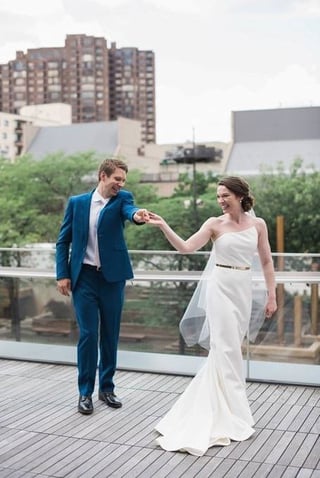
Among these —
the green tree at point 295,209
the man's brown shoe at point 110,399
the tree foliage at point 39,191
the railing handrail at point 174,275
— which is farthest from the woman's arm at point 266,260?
the tree foliage at point 39,191

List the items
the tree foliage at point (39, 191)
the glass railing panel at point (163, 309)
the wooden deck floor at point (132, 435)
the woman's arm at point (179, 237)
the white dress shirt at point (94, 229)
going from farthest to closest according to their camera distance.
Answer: the tree foliage at point (39, 191) → the glass railing panel at point (163, 309) → the white dress shirt at point (94, 229) → the woman's arm at point (179, 237) → the wooden deck floor at point (132, 435)

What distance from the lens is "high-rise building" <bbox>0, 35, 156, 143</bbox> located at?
108m

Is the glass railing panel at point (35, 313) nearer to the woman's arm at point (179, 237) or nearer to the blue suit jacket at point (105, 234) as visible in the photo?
the blue suit jacket at point (105, 234)

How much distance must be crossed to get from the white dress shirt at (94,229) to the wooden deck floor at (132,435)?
103 centimetres

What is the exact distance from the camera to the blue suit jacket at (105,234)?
4785 mm

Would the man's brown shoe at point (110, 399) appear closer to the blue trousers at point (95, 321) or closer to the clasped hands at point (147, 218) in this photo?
the blue trousers at point (95, 321)

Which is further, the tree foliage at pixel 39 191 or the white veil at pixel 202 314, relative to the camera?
the tree foliage at pixel 39 191

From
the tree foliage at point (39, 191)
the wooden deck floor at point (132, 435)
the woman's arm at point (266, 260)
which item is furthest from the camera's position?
the tree foliage at point (39, 191)

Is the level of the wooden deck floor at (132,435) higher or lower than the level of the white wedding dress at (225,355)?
lower

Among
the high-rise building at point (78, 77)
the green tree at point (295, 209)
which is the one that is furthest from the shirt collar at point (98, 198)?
the high-rise building at point (78, 77)

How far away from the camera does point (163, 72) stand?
338 ft

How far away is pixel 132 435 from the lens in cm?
442

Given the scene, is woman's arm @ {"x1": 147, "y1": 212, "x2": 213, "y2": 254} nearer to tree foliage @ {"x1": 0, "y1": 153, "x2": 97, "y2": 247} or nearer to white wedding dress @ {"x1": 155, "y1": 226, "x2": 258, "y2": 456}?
white wedding dress @ {"x1": 155, "y1": 226, "x2": 258, "y2": 456}

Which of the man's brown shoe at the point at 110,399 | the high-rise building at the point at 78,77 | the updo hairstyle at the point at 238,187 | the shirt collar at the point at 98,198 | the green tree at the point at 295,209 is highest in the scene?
the high-rise building at the point at 78,77
